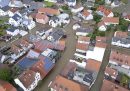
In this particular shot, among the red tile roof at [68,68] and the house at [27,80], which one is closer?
the house at [27,80]

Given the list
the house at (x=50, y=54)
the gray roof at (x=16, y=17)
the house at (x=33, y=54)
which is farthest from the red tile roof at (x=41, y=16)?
the house at (x=33, y=54)

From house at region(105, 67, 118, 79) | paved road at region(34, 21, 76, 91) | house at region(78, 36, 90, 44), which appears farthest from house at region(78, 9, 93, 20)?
house at region(105, 67, 118, 79)

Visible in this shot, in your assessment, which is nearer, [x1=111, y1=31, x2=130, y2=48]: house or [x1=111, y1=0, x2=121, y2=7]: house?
[x1=111, y1=31, x2=130, y2=48]: house

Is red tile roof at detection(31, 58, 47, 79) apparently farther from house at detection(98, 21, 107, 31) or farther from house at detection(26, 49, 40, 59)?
house at detection(98, 21, 107, 31)

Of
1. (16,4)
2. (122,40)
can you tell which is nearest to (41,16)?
(16,4)

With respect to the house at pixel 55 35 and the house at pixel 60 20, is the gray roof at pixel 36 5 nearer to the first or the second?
the house at pixel 60 20

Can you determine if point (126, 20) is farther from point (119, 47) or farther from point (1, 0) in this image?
point (1, 0)
